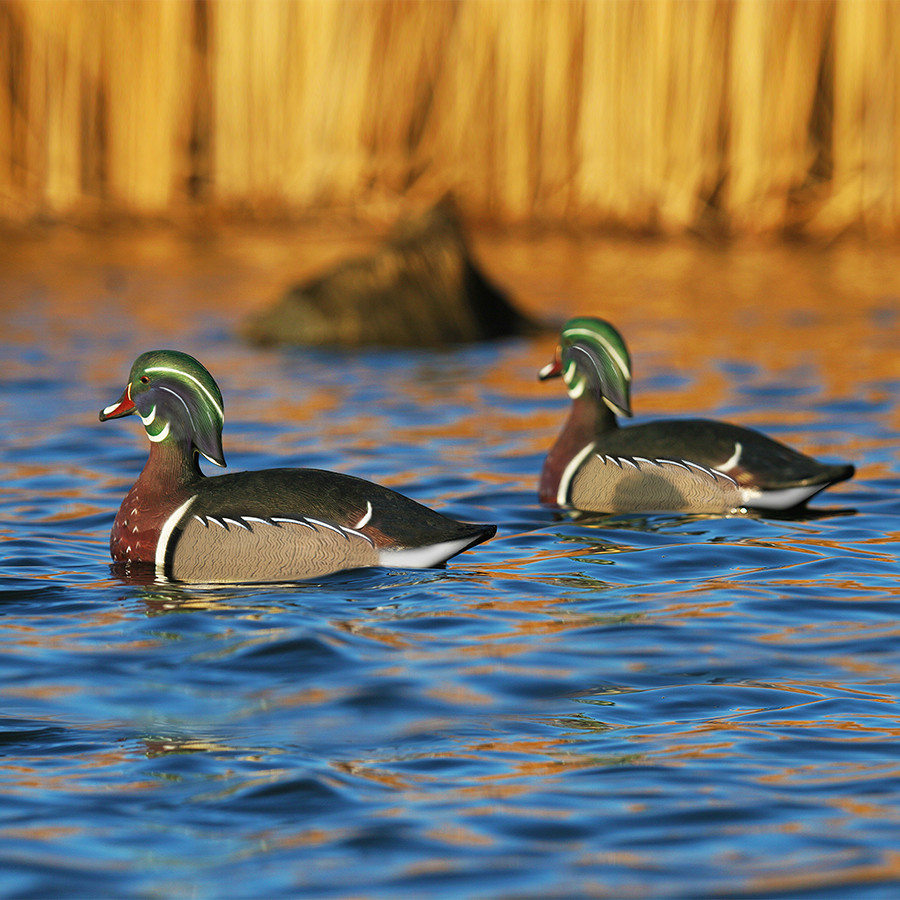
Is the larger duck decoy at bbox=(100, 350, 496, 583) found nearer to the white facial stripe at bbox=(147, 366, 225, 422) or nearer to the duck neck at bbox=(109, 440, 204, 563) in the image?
the duck neck at bbox=(109, 440, 204, 563)

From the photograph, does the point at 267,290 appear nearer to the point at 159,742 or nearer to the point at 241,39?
the point at 241,39

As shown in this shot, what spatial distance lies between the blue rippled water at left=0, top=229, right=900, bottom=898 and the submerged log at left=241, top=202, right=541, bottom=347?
14.6 feet

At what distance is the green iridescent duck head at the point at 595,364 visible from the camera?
26.3ft

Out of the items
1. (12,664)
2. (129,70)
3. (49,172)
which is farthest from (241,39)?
(12,664)

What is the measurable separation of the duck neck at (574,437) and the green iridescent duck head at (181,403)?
5.94 ft

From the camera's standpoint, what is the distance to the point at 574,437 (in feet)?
25.8

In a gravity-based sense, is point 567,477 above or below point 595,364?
below

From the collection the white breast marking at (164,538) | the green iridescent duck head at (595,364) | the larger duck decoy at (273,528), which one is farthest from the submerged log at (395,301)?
the white breast marking at (164,538)

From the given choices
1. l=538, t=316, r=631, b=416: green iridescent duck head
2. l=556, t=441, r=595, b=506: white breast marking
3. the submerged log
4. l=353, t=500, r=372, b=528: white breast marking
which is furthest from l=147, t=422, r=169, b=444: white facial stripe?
the submerged log

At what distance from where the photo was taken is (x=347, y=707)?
4.82 m

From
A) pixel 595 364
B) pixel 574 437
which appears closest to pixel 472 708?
pixel 574 437

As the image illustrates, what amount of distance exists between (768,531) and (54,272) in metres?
10.9

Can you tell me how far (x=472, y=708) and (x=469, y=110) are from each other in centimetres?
1400

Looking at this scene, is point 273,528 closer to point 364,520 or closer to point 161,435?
point 364,520
